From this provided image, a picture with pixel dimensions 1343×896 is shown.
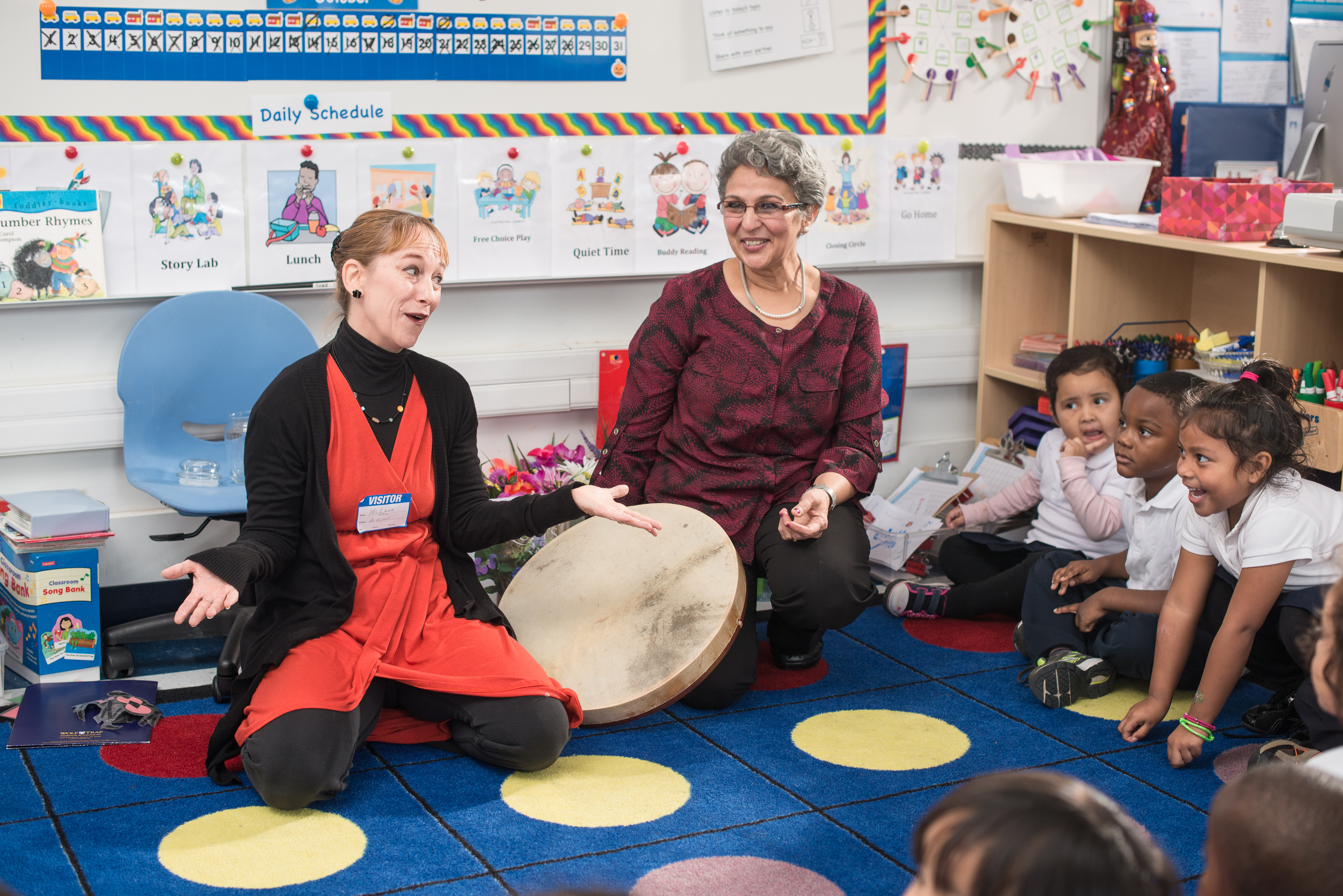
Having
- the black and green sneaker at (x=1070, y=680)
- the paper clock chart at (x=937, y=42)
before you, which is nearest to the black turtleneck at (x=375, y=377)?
the black and green sneaker at (x=1070, y=680)

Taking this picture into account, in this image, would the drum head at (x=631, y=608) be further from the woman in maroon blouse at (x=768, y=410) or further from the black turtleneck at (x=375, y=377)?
the black turtleneck at (x=375, y=377)

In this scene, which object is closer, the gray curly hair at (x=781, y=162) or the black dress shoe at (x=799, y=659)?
the gray curly hair at (x=781, y=162)

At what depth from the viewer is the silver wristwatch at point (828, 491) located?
253 centimetres

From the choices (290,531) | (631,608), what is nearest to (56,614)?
(290,531)

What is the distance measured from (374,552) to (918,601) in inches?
56.3

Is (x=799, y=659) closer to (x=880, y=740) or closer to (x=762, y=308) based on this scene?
(x=880, y=740)

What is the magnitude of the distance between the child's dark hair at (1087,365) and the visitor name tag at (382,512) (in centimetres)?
163

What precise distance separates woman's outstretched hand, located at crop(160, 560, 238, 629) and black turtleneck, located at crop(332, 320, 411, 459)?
0.40 meters

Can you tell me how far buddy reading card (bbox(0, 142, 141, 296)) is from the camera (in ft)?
8.76

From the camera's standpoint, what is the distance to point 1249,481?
221 cm

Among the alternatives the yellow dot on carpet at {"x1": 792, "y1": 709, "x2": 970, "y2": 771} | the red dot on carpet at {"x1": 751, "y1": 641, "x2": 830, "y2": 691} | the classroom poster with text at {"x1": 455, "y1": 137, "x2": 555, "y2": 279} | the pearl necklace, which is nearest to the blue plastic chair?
the classroom poster with text at {"x1": 455, "y1": 137, "x2": 555, "y2": 279}

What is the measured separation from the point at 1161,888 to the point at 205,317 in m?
2.50

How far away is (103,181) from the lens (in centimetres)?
275

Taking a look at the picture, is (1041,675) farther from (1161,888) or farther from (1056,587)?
(1161,888)
